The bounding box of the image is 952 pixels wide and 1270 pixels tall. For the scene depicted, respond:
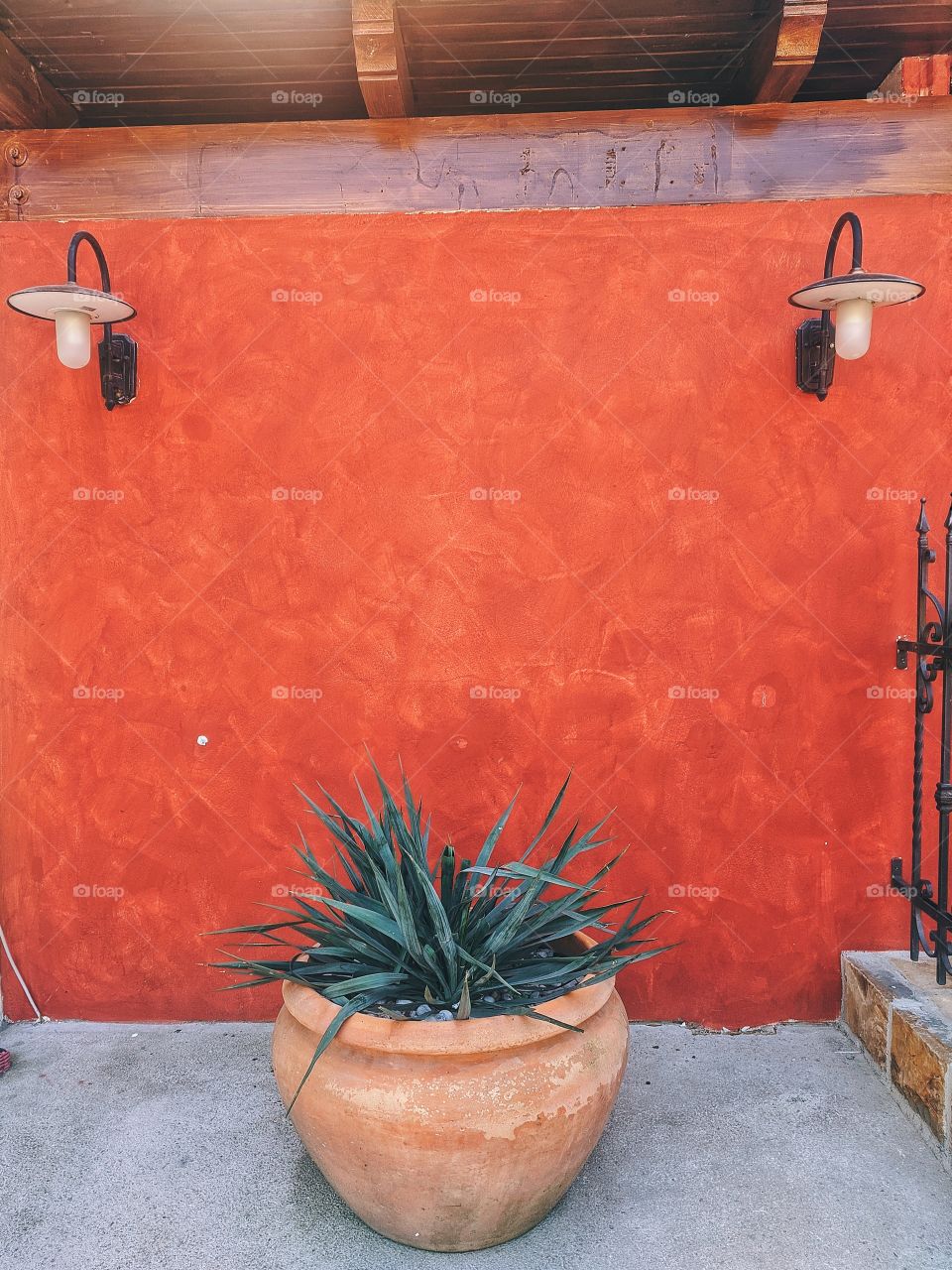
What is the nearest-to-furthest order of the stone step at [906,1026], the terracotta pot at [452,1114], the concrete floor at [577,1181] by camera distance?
the terracotta pot at [452,1114], the concrete floor at [577,1181], the stone step at [906,1026]

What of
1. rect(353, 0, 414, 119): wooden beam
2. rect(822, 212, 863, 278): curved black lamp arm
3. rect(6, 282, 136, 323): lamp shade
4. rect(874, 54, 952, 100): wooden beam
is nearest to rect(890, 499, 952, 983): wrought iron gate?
rect(822, 212, 863, 278): curved black lamp arm

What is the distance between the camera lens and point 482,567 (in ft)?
10.1

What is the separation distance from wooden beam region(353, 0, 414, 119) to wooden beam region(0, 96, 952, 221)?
0.14m

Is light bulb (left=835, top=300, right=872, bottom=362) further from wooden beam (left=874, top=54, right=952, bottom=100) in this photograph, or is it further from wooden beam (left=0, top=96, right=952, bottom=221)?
wooden beam (left=874, top=54, right=952, bottom=100)

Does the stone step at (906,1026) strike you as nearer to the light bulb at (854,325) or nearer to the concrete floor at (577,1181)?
the concrete floor at (577,1181)

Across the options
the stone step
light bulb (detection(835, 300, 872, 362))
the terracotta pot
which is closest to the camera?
the terracotta pot

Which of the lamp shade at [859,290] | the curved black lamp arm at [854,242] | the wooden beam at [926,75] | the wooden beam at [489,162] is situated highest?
the wooden beam at [926,75]

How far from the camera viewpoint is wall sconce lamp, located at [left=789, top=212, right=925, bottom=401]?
2529 millimetres

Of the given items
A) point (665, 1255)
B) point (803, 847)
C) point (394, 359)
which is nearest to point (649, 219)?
point (394, 359)

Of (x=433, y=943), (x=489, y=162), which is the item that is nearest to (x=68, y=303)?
(x=489, y=162)

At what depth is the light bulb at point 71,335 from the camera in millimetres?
2701

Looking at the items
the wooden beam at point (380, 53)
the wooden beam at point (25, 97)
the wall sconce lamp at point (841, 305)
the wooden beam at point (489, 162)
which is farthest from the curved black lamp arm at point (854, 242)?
the wooden beam at point (25, 97)

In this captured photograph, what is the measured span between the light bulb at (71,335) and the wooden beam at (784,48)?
2372 millimetres

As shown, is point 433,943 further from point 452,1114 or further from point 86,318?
point 86,318
